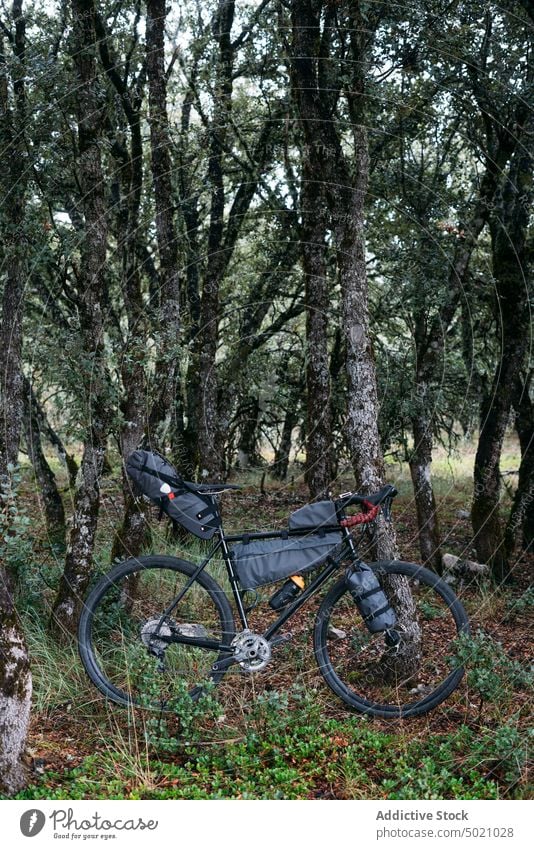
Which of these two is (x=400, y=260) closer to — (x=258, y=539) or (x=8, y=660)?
(x=258, y=539)

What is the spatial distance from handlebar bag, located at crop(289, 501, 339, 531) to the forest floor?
112 cm

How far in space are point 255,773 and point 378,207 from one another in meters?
7.79

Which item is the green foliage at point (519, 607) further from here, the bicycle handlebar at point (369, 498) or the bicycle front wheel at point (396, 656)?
the bicycle handlebar at point (369, 498)

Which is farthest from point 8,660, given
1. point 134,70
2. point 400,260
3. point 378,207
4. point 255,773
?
point 134,70

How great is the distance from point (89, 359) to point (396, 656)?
3.40 m

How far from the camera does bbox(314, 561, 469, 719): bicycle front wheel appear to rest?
230 inches

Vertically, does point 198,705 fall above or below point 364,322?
below

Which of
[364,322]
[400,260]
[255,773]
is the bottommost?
[255,773]

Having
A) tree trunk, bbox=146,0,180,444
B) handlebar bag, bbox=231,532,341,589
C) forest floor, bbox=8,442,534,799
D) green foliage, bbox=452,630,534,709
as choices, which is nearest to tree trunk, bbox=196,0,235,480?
tree trunk, bbox=146,0,180,444

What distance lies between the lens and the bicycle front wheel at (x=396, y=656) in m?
5.84

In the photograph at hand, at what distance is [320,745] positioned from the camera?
5.33 metres

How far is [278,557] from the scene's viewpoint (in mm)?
5945

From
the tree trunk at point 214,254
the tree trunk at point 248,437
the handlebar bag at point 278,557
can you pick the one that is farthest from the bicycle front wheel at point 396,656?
the tree trunk at point 248,437

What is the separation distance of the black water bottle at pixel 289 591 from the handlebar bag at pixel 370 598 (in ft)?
1.17
